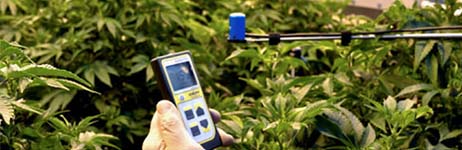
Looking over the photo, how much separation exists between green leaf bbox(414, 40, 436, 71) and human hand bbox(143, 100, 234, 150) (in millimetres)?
535

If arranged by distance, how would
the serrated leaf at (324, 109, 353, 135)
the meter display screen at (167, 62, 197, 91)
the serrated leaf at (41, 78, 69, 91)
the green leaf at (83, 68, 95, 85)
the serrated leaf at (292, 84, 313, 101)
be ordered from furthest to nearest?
1. the green leaf at (83, 68, 95, 85)
2. the serrated leaf at (292, 84, 313, 101)
3. the serrated leaf at (324, 109, 353, 135)
4. the meter display screen at (167, 62, 197, 91)
5. the serrated leaf at (41, 78, 69, 91)

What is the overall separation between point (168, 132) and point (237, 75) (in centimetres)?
96

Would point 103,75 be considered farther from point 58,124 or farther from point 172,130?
point 172,130

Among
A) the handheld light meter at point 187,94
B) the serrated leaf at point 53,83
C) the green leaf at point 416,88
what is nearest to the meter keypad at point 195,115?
the handheld light meter at point 187,94

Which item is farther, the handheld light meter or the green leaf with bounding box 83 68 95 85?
the green leaf with bounding box 83 68 95 85

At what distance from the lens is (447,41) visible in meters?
1.35

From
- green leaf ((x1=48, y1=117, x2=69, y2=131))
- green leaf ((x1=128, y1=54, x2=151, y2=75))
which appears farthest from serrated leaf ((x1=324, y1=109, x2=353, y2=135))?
green leaf ((x1=128, y1=54, x2=151, y2=75))

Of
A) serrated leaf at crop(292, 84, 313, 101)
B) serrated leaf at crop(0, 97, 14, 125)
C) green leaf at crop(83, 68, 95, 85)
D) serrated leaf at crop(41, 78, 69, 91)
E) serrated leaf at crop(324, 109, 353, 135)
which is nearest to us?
serrated leaf at crop(0, 97, 14, 125)

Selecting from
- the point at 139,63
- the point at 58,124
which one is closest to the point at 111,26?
the point at 139,63

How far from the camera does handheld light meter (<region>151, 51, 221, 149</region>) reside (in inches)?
41.4

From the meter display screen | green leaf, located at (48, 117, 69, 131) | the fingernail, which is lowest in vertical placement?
green leaf, located at (48, 117, 69, 131)

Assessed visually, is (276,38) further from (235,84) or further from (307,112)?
(235,84)

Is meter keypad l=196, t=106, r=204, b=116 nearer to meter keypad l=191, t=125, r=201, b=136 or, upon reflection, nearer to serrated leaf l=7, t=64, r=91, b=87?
meter keypad l=191, t=125, r=201, b=136

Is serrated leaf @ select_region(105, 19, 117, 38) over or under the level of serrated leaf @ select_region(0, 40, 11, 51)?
under
